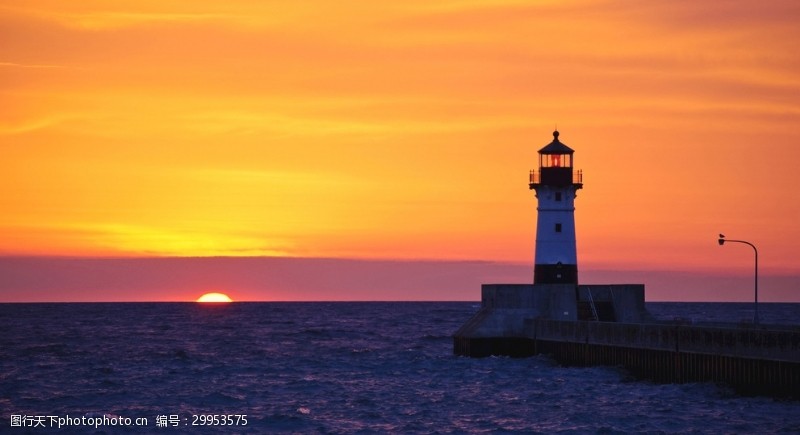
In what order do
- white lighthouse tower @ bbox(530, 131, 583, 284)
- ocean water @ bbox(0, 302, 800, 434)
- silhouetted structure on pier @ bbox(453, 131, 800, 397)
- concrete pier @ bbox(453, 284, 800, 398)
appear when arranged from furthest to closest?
white lighthouse tower @ bbox(530, 131, 583, 284) → silhouetted structure on pier @ bbox(453, 131, 800, 397) → concrete pier @ bbox(453, 284, 800, 398) → ocean water @ bbox(0, 302, 800, 434)

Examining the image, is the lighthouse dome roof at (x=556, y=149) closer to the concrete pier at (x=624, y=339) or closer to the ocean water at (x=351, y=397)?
the concrete pier at (x=624, y=339)

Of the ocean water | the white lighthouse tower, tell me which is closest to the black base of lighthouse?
the white lighthouse tower

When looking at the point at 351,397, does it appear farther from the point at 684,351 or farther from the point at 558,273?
the point at 558,273

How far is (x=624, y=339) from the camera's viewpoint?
42.8m

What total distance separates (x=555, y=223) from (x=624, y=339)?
10856mm

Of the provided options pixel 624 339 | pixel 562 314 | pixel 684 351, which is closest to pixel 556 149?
pixel 562 314

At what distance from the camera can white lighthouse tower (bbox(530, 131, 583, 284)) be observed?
52469 mm

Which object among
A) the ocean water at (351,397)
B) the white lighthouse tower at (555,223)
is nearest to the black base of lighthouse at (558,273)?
the white lighthouse tower at (555,223)

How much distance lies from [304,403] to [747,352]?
580 inches

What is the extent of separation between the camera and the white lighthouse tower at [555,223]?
52469 mm

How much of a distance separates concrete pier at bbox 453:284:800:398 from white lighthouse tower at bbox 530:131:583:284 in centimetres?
166

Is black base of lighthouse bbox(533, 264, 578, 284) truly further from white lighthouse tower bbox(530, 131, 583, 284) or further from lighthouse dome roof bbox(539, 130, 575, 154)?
lighthouse dome roof bbox(539, 130, 575, 154)

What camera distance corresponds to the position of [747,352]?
34719 mm

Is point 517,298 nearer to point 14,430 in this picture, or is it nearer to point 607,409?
point 607,409
